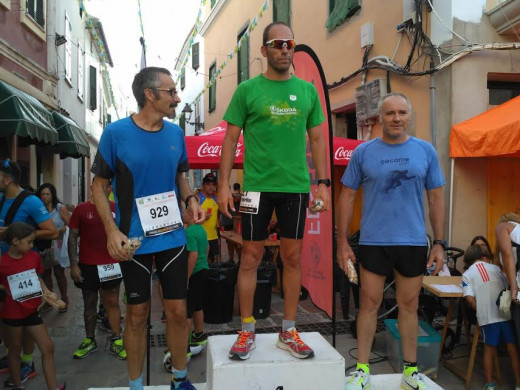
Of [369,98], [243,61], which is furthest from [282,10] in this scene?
[369,98]

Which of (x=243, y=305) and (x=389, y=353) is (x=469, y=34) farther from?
(x=243, y=305)

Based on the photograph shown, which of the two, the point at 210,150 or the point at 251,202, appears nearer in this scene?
the point at 251,202

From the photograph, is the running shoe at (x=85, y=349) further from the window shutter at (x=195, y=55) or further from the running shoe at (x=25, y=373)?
the window shutter at (x=195, y=55)

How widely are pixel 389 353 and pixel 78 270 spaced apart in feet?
10.7

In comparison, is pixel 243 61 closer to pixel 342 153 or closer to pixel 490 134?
pixel 342 153

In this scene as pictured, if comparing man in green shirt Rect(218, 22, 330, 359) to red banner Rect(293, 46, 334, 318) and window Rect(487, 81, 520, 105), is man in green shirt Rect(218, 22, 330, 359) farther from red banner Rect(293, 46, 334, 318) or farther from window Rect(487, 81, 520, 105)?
window Rect(487, 81, 520, 105)

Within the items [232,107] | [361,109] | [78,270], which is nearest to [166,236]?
[232,107]

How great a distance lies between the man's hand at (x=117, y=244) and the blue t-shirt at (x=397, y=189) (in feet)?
4.89

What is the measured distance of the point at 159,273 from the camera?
268 cm

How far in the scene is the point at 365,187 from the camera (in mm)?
3084

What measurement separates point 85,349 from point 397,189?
363 centimetres

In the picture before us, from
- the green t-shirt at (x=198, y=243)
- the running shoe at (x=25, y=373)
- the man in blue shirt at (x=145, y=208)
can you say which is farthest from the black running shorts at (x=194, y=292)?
the man in blue shirt at (x=145, y=208)

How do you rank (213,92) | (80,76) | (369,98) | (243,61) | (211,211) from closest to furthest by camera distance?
(211,211), (369,98), (243,61), (80,76), (213,92)

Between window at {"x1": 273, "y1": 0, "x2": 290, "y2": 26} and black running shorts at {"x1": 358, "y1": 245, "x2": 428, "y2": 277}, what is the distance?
10305 mm
